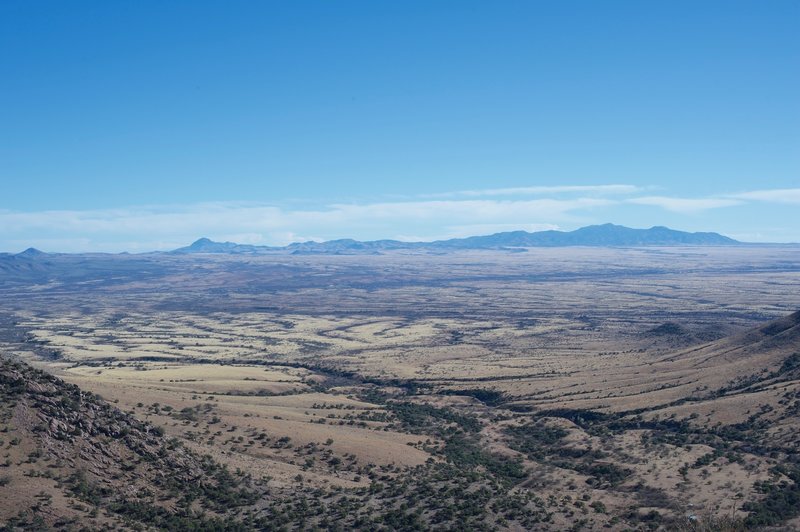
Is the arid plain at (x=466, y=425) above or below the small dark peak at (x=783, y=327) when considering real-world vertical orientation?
below

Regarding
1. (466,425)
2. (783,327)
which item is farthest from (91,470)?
(783,327)

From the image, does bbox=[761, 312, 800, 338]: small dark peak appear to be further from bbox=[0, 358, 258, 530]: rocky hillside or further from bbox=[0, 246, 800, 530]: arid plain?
bbox=[0, 358, 258, 530]: rocky hillside

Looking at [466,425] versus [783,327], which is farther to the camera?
[783,327]

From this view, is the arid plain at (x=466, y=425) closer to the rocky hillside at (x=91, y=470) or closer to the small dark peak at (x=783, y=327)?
the rocky hillside at (x=91, y=470)

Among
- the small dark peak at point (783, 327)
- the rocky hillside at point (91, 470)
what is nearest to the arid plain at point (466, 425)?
the rocky hillside at point (91, 470)

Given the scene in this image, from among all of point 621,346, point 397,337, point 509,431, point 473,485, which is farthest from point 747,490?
point 397,337

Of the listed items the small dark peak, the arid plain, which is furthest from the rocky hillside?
the small dark peak

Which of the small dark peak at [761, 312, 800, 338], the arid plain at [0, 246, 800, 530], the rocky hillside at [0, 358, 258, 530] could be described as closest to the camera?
the rocky hillside at [0, 358, 258, 530]

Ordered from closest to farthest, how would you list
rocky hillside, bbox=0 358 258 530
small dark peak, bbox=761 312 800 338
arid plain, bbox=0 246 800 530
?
rocky hillside, bbox=0 358 258 530, arid plain, bbox=0 246 800 530, small dark peak, bbox=761 312 800 338

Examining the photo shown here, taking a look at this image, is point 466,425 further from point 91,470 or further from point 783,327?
point 783,327

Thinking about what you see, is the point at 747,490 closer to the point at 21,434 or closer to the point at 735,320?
the point at 21,434

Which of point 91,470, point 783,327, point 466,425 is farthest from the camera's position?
point 783,327
